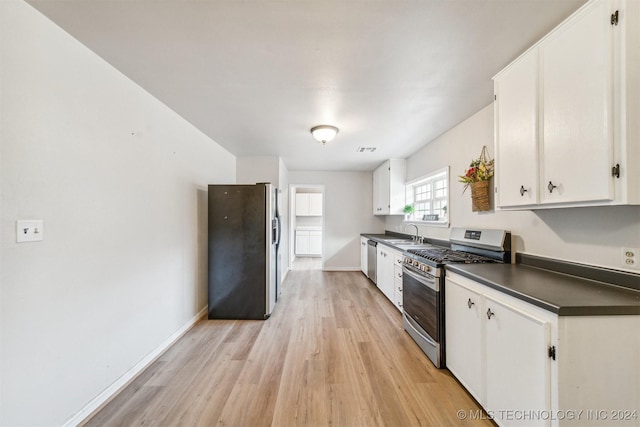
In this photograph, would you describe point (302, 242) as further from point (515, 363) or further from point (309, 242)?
point (515, 363)

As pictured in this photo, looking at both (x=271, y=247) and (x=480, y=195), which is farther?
(x=271, y=247)

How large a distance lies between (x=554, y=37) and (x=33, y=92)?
2901 millimetres

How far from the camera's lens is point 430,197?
3764mm

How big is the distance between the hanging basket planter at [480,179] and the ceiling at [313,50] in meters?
0.55

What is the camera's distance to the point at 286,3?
1264mm

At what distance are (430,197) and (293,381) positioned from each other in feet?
10.1

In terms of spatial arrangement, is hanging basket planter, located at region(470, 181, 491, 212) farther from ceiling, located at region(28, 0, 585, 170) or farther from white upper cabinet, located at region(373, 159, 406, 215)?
white upper cabinet, located at region(373, 159, 406, 215)

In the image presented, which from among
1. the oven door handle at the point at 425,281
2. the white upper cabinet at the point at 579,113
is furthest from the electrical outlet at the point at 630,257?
the oven door handle at the point at 425,281

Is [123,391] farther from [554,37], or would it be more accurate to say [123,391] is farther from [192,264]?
[554,37]

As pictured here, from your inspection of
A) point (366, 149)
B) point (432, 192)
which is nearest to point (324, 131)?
point (366, 149)

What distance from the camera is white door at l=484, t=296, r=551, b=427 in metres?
1.15

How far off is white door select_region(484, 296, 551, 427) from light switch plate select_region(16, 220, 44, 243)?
8.51ft

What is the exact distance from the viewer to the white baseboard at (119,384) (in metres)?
1.56

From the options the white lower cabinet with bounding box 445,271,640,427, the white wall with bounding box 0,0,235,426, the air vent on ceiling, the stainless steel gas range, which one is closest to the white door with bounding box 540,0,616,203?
the white lower cabinet with bounding box 445,271,640,427
